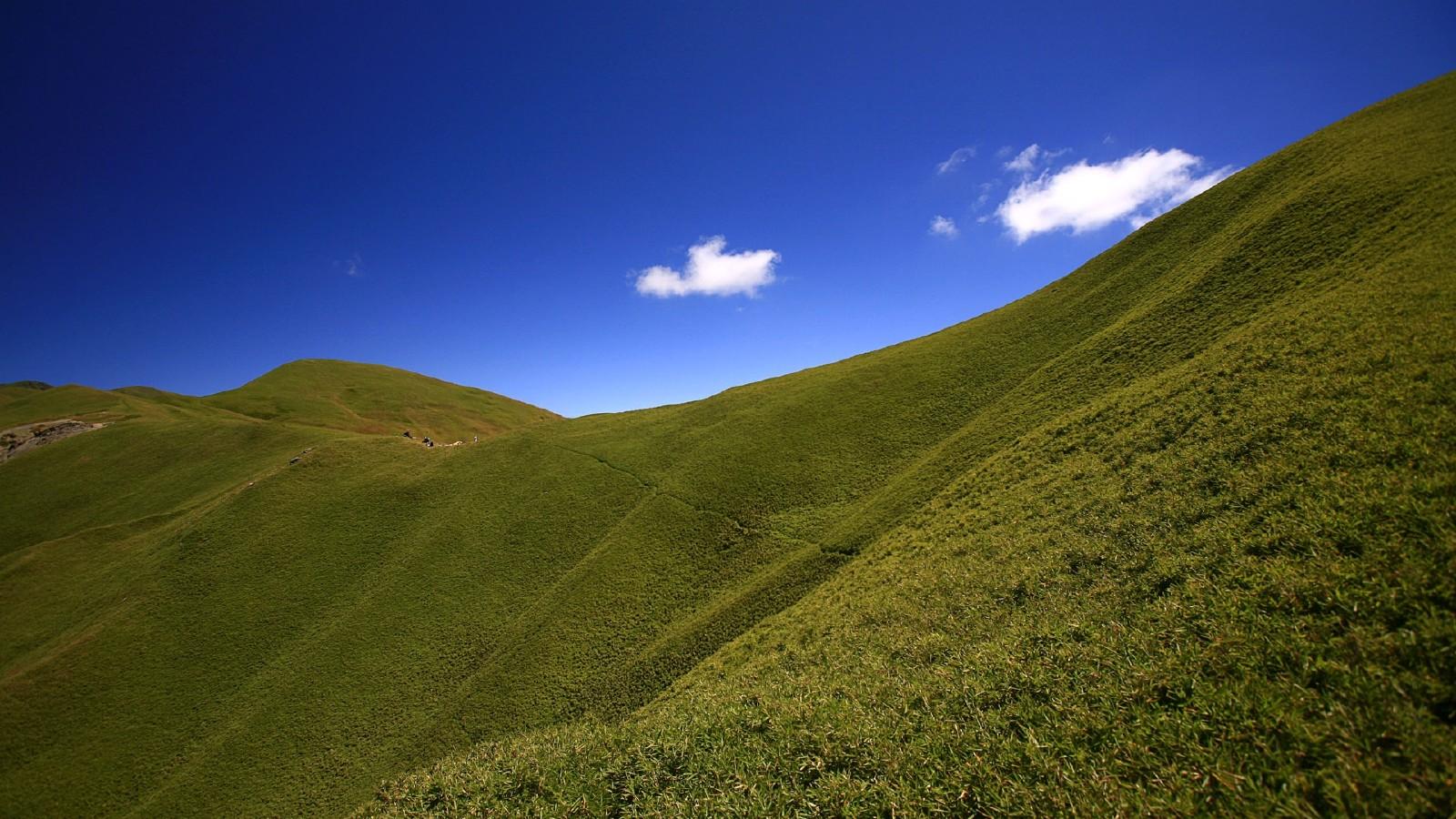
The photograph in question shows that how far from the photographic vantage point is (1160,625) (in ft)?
35.7

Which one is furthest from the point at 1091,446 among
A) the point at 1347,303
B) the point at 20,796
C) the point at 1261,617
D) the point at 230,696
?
the point at 20,796

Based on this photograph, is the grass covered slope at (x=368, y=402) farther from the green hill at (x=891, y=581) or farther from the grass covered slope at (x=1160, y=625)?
the grass covered slope at (x=1160, y=625)

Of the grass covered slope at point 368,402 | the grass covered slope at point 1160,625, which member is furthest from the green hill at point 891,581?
the grass covered slope at point 368,402

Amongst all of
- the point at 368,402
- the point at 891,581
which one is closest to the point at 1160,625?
the point at 891,581

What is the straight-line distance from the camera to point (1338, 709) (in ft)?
21.3

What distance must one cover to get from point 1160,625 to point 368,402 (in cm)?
19312

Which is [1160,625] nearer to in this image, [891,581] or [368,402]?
[891,581]

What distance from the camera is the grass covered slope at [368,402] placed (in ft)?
445

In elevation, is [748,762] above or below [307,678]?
above

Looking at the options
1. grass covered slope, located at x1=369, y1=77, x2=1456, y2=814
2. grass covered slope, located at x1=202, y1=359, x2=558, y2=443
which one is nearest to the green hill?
grass covered slope, located at x1=369, y1=77, x2=1456, y2=814

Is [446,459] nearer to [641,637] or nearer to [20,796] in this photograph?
[20,796]

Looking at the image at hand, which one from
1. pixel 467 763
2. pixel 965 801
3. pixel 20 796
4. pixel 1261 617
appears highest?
pixel 1261 617

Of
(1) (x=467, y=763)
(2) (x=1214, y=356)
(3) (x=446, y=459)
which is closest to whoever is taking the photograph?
(1) (x=467, y=763)

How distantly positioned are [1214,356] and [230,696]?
78197mm
